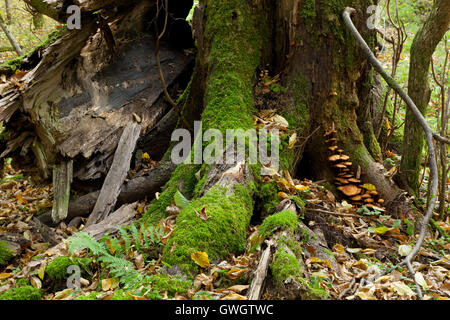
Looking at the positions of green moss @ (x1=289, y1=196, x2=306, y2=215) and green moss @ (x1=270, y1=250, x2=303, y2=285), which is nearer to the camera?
green moss @ (x1=270, y1=250, x2=303, y2=285)

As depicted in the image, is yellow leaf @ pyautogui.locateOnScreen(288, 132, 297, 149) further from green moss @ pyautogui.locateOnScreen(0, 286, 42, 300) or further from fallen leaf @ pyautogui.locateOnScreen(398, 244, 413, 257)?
green moss @ pyautogui.locateOnScreen(0, 286, 42, 300)

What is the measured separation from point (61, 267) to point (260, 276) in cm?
197

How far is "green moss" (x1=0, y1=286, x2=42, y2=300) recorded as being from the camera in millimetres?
2883

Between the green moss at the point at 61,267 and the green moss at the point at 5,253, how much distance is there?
1.36m

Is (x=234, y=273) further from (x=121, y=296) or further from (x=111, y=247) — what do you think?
(x=111, y=247)

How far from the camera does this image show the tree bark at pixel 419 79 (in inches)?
155

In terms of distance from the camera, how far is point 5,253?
4230mm

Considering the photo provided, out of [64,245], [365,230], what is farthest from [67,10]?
[365,230]

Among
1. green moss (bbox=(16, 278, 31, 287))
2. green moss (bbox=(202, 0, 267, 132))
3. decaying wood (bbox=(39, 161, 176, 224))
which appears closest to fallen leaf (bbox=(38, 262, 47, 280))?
green moss (bbox=(16, 278, 31, 287))

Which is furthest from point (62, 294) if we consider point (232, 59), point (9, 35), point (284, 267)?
point (9, 35)

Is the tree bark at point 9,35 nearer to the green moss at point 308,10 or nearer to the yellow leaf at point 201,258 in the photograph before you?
the green moss at point 308,10

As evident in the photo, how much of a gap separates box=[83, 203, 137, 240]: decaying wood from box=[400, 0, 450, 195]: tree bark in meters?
3.64

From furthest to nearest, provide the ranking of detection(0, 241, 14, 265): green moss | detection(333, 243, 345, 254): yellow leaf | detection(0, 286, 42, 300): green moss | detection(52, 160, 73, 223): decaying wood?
detection(52, 160, 73, 223): decaying wood → detection(0, 241, 14, 265): green moss → detection(333, 243, 345, 254): yellow leaf → detection(0, 286, 42, 300): green moss
